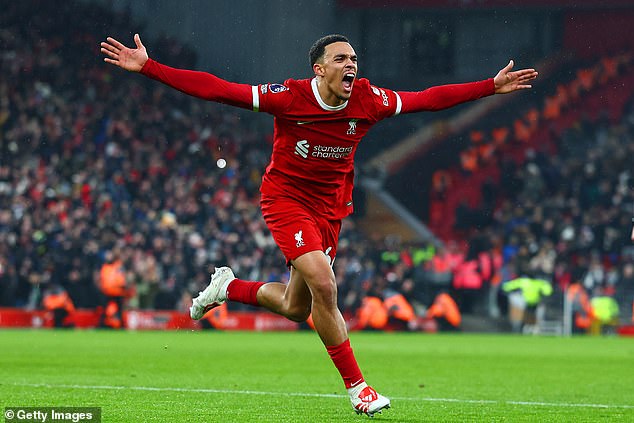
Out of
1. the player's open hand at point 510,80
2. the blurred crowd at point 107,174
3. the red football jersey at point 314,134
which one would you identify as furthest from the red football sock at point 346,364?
the blurred crowd at point 107,174

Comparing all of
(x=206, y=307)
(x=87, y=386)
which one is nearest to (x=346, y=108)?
(x=206, y=307)

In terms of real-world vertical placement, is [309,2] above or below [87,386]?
above

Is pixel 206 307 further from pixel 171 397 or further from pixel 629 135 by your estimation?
pixel 629 135

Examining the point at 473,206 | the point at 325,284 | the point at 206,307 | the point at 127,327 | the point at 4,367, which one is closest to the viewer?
the point at 325,284

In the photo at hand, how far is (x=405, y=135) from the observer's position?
32.0 meters

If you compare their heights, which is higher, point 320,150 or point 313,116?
point 313,116

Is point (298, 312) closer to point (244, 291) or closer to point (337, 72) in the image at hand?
point (244, 291)

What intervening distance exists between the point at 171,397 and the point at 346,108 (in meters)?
2.13

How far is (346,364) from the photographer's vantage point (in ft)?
22.3

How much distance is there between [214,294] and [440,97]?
2.10 m

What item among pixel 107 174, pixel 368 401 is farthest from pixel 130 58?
pixel 107 174

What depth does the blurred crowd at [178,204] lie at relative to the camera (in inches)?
894

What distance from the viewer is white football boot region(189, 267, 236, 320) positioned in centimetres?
828

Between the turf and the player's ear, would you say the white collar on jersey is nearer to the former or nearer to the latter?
the player's ear
